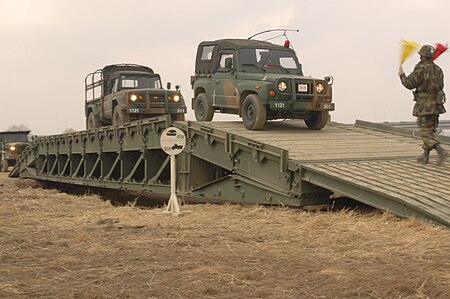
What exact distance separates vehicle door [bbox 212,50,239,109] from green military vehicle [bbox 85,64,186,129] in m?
3.23

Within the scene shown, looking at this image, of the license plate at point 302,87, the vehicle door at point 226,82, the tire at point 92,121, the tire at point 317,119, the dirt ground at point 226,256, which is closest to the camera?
the dirt ground at point 226,256

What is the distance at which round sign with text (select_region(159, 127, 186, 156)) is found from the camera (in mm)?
8992

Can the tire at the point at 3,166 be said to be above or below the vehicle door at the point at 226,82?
below

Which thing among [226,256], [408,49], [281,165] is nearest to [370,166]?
[281,165]

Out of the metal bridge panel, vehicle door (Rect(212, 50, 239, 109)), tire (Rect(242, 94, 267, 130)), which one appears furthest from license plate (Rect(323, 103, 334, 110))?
the metal bridge panel

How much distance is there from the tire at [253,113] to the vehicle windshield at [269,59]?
103cm

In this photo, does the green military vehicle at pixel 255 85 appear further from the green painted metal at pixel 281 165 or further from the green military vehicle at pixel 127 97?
the green military vehicle at pixel 127 97

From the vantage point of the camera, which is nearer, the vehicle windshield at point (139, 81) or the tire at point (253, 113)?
the tire at point (253, 113)

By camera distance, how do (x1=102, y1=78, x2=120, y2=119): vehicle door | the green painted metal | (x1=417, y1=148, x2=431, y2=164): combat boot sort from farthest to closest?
1. (x1=102, y1=78, x2=120, y2=119): vehicle door
2. (x1=417, y1=148, x2=431, y2=164): combat boot
3. the green painted metal

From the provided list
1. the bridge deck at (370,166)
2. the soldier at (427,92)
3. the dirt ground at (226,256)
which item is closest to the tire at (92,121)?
the bridge deck at (370,166)

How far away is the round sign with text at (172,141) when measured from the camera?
29.5 ft

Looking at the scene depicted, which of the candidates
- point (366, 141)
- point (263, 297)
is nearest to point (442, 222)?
point (263, 297)

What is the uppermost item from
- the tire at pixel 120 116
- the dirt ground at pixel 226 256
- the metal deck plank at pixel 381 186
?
the tire at pixel 120 116

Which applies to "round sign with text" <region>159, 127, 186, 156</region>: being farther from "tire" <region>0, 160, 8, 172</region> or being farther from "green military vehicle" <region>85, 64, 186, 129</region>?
"tire" <region>0, 160, 8, 172</region>
